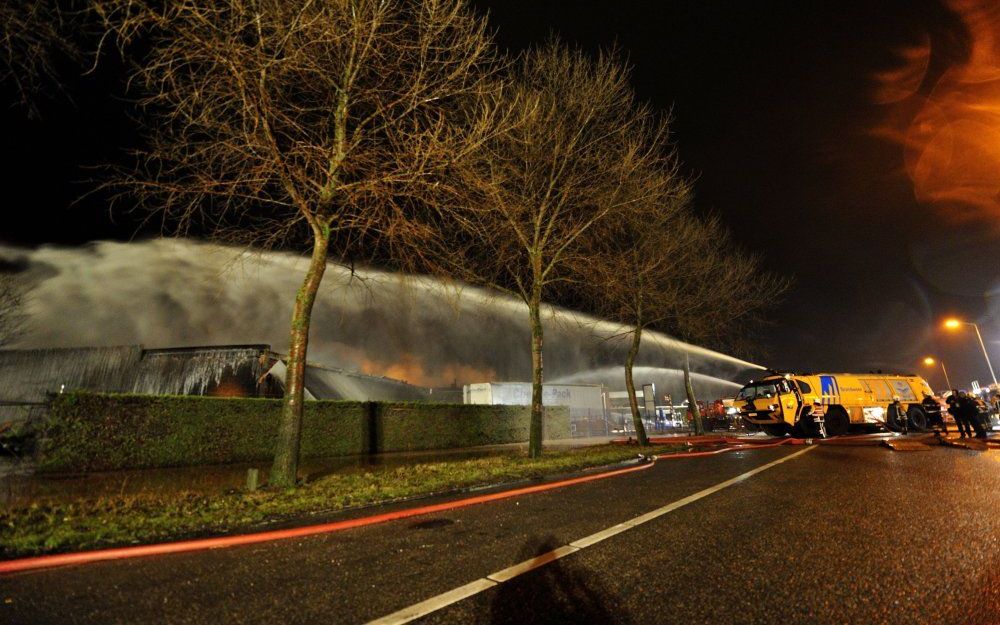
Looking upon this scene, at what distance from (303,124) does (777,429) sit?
21417 mm

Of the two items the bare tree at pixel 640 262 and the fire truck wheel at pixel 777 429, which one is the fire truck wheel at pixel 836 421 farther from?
the bare tree at pixel 640 262

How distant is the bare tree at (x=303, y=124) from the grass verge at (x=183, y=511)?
1328 mm

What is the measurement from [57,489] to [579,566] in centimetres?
998

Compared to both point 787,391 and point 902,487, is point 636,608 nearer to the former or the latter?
point 902,487

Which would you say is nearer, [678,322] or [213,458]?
[213,458]

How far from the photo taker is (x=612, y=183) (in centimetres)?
1455

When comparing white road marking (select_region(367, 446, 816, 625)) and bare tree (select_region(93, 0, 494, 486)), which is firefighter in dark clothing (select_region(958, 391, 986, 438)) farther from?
bare tree (select_region(93, 0, 494, 486))

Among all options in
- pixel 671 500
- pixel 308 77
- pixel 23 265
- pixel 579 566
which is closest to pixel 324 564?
pixel 579 566

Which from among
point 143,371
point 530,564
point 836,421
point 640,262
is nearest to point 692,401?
point 836,421

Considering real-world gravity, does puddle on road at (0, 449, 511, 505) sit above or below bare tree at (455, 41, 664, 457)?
below

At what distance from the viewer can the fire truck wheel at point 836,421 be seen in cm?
1808

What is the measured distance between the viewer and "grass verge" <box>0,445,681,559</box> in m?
4.15

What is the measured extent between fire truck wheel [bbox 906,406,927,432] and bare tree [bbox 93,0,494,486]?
2345cm

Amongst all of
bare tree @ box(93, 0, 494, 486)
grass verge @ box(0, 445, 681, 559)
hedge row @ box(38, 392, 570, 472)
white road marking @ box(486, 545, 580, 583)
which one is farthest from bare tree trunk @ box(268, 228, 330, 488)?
hedge row @ box(38, 392, 570, 472)
